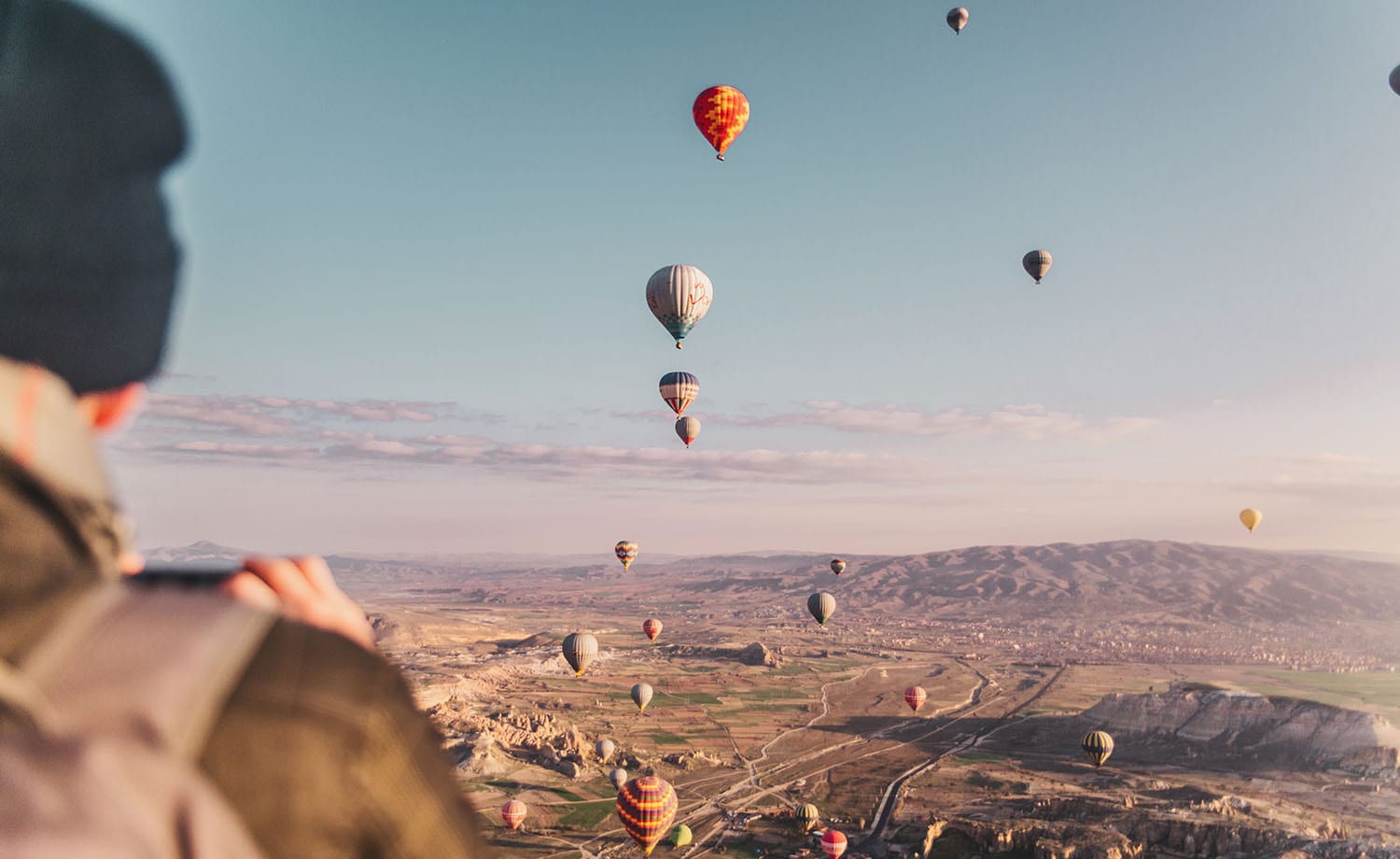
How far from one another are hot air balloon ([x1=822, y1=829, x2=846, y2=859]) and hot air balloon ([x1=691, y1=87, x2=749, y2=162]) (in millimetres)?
29147

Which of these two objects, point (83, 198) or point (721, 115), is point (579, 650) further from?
point (83, 198)

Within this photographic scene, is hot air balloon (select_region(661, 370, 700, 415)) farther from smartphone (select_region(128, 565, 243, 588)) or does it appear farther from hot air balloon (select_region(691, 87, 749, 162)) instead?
smartphone (select_region(128, 565, 243, 588))

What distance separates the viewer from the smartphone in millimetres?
885

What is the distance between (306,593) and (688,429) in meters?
44.0

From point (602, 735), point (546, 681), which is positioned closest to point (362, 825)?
point (602, 735)

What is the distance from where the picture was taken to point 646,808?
106ft

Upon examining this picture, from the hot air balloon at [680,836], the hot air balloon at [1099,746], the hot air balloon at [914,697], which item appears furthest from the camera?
the hot air balloon at [914,697]

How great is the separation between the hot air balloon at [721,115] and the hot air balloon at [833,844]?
29147mm

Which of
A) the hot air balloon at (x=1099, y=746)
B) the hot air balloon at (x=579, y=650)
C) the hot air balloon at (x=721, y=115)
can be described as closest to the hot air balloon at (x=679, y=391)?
the hot air balloon at (x=721, y=115)

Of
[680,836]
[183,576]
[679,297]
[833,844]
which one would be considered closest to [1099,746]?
[833,844]

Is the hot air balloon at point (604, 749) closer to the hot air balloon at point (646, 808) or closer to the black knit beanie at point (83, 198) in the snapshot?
the hot air balloon at point (646, 808)

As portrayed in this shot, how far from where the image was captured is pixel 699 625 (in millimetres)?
139750

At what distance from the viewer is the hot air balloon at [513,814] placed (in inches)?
1527

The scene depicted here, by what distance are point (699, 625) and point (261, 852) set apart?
143 m
